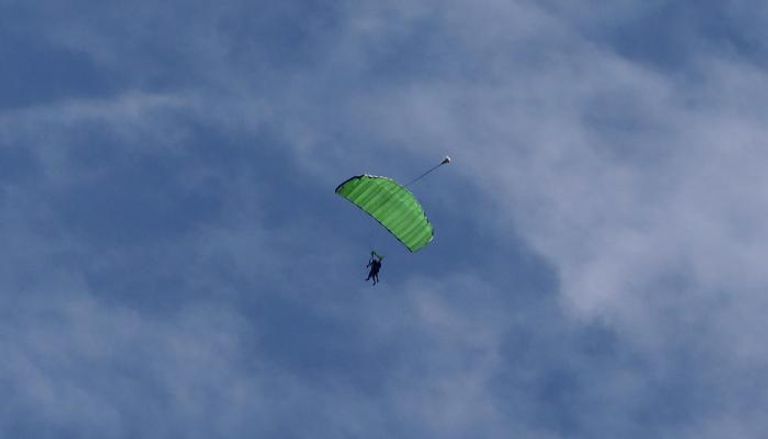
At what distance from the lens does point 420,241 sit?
15050 cm

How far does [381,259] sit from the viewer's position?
152375 millimetres

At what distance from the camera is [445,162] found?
472 feet

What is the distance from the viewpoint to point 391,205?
14900 centimetres

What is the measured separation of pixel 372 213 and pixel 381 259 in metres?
3.95

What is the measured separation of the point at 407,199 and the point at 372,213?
65.6 inches

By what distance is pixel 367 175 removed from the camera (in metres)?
147

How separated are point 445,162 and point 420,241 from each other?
748 cm

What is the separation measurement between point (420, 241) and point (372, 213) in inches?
112

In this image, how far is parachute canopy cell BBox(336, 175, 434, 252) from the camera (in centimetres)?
14812

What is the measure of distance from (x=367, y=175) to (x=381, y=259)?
6.31m

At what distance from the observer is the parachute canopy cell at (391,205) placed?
148 meters

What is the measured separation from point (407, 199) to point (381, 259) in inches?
186
